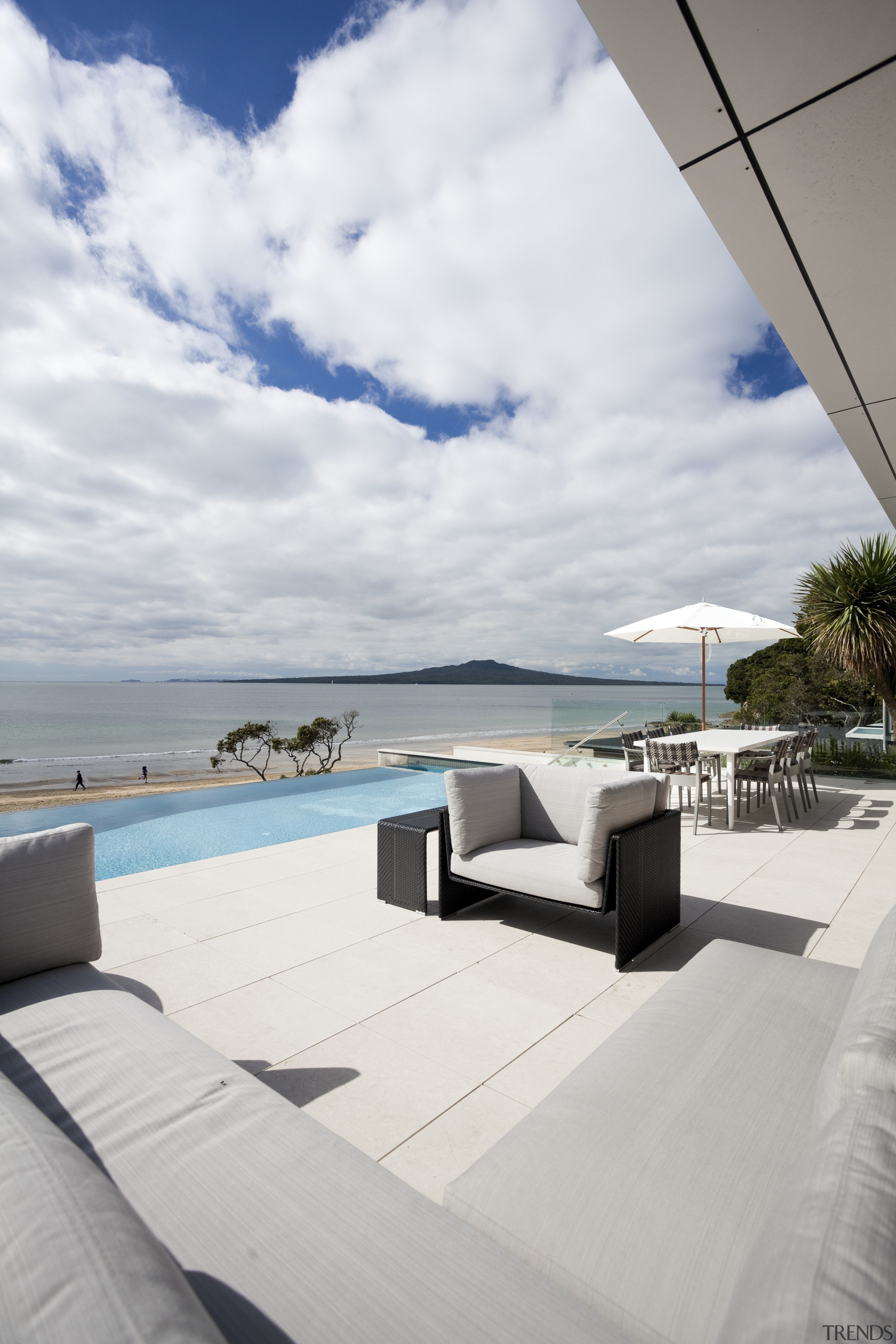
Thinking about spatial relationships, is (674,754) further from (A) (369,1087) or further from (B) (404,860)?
(A) (369,1087)

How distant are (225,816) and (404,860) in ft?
14.6

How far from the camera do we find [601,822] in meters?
2.92

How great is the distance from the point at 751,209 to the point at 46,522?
49.4 metres

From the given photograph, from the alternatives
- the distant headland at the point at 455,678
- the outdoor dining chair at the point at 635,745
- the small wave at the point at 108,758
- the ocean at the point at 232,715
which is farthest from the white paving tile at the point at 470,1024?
the distant headland at the point at 455,678

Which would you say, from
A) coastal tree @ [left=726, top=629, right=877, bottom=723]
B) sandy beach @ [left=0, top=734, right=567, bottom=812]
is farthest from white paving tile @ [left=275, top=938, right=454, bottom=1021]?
sandy beach @ [left=0, top=734, right=567, bottom=812]

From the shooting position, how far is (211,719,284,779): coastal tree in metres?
19.5

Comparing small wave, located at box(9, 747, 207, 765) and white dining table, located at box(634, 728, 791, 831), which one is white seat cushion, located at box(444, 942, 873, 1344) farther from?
small wave, located at box(9, 747, 207, 765)

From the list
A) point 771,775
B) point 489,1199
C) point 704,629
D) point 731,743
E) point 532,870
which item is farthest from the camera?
point 704,629

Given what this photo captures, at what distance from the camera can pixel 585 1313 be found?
2.96 feet

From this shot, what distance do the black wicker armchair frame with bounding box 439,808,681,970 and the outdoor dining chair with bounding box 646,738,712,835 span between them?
2369mm

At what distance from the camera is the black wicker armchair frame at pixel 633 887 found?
293cm

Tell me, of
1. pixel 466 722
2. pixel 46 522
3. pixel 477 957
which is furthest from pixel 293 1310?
pixel 46 522

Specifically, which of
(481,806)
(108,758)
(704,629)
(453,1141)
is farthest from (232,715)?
(453,1141)

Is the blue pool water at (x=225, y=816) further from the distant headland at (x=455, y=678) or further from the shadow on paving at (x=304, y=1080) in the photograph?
the distant headland at (x=455, y=678)
